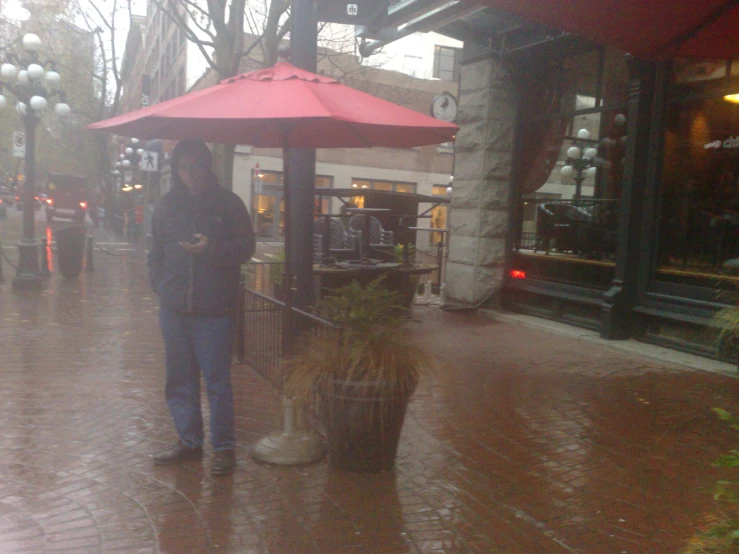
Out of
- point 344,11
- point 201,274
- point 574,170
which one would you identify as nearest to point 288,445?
point 201,274

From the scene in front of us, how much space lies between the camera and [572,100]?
31.8ft

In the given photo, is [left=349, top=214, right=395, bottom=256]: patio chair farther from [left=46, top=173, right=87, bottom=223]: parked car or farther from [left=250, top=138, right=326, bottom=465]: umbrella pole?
[left=46, top=173, right=87, bottom=223]: parked car

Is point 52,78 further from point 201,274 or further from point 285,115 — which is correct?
point 285,115

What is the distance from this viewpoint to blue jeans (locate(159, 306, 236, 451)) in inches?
172

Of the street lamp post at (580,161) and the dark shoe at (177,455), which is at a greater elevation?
the street lamp post at (580,161)

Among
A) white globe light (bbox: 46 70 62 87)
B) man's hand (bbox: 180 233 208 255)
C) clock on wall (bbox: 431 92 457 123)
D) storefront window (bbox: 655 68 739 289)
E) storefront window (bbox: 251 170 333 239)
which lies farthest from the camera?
storefront window (bbox: 251 170 333 239)

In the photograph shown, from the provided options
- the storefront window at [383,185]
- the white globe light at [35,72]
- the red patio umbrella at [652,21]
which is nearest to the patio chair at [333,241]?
the red patio umbrella at [652,21]

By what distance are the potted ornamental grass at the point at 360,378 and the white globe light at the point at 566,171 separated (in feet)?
19.2

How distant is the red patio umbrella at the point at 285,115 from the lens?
3.80m

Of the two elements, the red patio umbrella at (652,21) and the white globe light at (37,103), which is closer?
the red patio umbrella at (652,21)

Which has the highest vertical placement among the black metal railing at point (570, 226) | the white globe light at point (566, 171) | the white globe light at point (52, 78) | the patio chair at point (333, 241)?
the white globe light at point (52, 78)

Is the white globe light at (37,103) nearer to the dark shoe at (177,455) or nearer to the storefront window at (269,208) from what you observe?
the dark shoe at (177,455)

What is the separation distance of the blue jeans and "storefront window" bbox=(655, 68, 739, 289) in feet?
17.4

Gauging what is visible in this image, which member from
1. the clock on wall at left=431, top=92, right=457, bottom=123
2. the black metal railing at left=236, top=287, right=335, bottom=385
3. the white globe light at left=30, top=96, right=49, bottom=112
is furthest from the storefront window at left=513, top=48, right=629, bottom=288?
the white globe light at left=30, top=96, right=49, bottom=112
